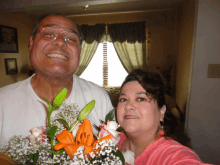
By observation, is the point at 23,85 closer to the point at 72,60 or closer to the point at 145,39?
the point at 72,60

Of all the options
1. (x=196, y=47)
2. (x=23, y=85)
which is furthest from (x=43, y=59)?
(x=196, y=47)

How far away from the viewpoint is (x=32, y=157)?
422 millimetres

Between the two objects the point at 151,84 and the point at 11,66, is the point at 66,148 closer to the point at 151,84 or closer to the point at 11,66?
the point at 151,84

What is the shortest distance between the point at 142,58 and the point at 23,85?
13.5 ft

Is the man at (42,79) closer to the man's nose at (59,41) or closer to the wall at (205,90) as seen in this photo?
the man's nose at (59,41)

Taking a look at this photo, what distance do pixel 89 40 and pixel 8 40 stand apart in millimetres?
2328

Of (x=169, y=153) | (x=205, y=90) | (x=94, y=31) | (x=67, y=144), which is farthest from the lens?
(x=94, y=31)

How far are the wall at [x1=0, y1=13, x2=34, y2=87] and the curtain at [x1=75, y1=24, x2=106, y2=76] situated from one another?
174cm

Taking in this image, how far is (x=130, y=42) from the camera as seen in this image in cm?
458

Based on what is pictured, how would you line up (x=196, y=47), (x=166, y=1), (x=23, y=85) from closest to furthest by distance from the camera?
1. (x=23, y=85)
2. (x=196, y=47)
3. (x=166, y=1)

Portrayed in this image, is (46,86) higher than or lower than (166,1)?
lower

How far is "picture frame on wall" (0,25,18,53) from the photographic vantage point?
3.71 metres

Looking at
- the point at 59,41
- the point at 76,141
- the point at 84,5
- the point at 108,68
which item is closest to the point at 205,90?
the point at 59,41

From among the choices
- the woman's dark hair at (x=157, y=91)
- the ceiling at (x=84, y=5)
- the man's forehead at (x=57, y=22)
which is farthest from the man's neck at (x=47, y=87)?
the ceiling at (x=84, y=5)
